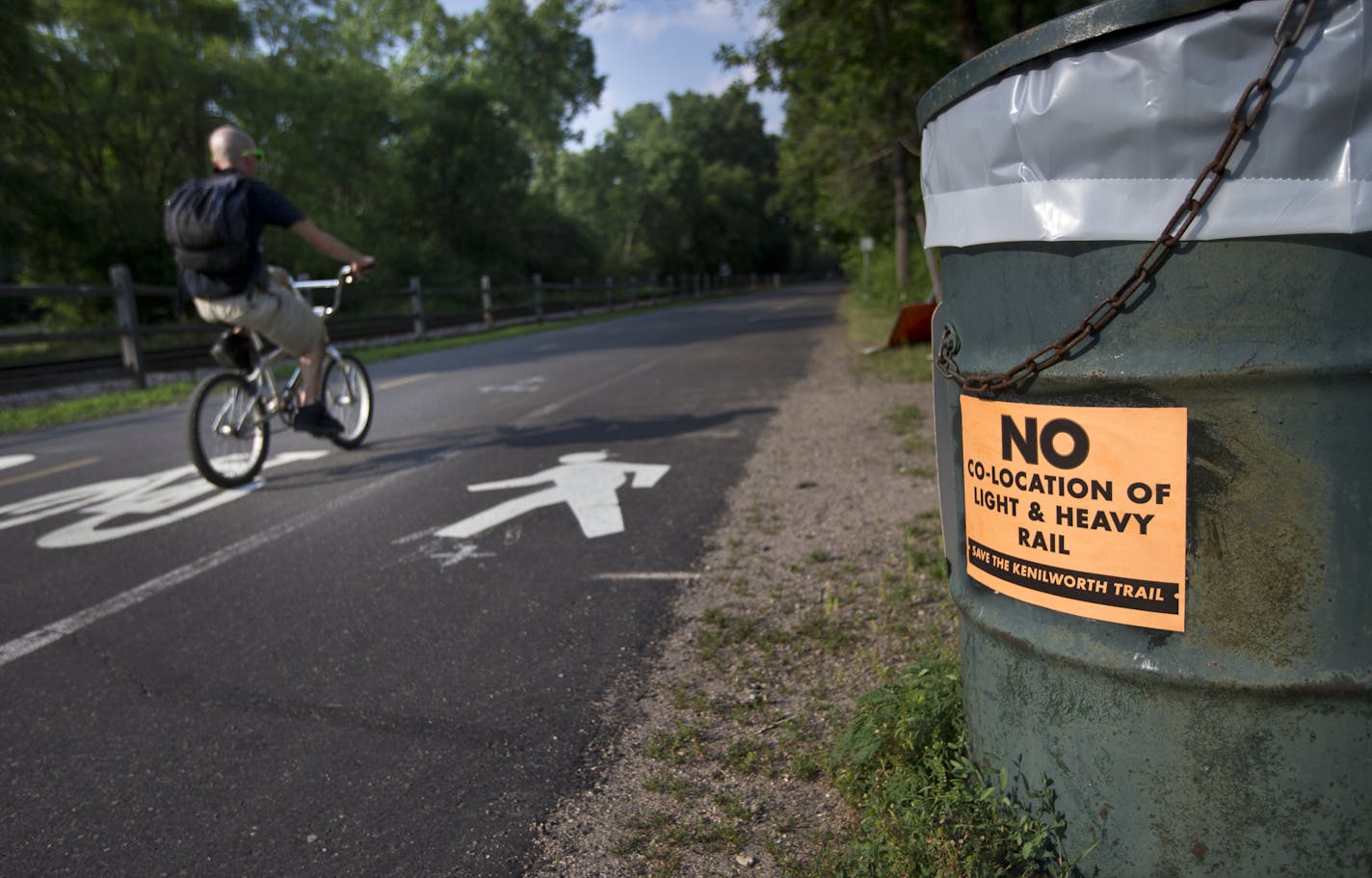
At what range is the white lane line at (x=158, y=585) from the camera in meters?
3.50

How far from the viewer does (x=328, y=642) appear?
11.2ft

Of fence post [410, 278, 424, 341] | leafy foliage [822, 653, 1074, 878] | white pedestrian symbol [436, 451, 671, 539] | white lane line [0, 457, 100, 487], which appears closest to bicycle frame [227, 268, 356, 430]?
white pedestrian symbol [436, 451, 671, 539]

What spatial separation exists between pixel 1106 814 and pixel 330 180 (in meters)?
38.4

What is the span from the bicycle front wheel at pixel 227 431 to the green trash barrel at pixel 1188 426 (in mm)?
5311

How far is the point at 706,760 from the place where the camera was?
249 centimetres

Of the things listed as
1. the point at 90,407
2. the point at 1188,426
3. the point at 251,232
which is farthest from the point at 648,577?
the point at 90,407

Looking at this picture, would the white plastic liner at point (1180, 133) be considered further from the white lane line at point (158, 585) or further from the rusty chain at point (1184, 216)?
the white lane line at point (158, 585)

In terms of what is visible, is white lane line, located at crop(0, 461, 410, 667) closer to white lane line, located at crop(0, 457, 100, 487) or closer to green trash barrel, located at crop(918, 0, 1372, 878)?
white lane line, located at crop(0, 457, 100, 487)

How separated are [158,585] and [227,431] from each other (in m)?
2.03

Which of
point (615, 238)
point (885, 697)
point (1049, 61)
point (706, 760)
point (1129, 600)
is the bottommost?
point (706, 760)

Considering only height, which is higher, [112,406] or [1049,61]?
[1049,61]

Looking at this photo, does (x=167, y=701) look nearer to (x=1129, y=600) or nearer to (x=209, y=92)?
(x=1129, y=600)

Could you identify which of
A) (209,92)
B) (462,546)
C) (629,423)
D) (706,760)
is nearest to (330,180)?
(209,92)

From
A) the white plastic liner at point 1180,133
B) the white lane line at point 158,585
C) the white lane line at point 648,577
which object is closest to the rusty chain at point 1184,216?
the white plastic liner at point 1180,133
